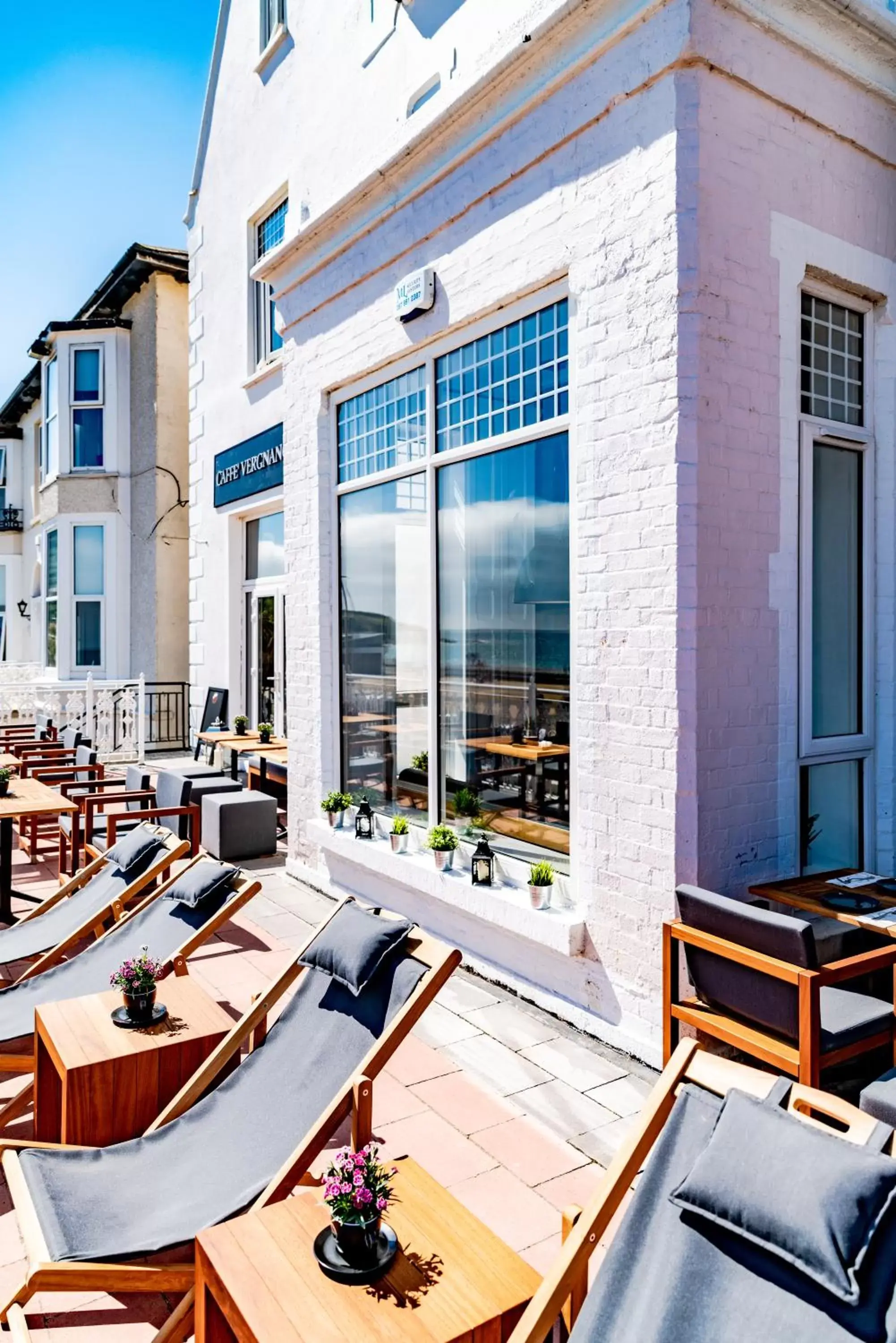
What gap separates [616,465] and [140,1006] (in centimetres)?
309

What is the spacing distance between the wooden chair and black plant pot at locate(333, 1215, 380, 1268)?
5.55 ft

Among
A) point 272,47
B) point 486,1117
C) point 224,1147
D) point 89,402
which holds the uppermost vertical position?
point 272,47

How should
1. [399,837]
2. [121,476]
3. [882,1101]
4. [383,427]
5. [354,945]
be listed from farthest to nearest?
[121,476]
[383,427]
[399,837]
[354,945]
[882,1101]

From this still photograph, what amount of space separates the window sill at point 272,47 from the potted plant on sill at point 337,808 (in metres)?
8.07

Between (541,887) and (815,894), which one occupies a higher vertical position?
(815,894)

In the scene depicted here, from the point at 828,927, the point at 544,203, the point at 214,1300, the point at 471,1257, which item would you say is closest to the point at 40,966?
the point at 214,1300

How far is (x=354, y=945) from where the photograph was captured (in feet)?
11.0

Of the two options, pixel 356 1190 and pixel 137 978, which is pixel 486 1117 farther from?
pixel 356 1190

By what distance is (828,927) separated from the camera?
13.0 ft

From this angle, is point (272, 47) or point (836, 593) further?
point (272, 47)

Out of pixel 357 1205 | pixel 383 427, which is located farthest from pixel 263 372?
pixel 357 1205

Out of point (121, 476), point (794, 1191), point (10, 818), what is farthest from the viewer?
point (121, 476)

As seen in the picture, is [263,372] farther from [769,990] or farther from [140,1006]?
[769,990]

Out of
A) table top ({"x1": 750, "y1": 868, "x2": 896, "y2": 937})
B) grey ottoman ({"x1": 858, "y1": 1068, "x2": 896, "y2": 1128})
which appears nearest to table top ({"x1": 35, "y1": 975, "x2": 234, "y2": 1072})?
grey ottoman ({"x1": 858, "y1": 1068, "x2": 896, "y2": 1128})
